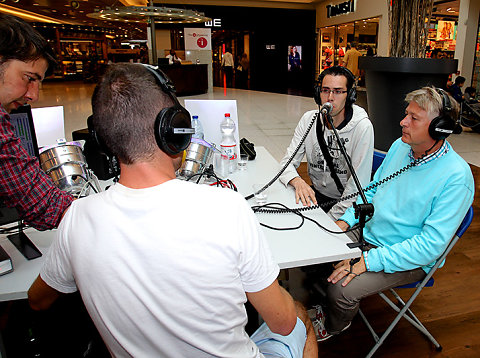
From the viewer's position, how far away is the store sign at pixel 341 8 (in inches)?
482

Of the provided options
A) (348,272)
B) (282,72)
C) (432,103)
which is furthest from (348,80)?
(282,72)

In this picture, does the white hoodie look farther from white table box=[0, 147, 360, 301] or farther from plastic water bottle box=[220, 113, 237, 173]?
white table box=[0, 147, 360, 301]

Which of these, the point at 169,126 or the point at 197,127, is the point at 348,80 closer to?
→ the point at 197,127

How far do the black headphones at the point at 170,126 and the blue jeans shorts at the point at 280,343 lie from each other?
65 cm

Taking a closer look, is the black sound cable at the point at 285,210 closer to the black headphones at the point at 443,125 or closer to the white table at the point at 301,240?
the white table at the point at 301,240

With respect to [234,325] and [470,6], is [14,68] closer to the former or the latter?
[234,325]

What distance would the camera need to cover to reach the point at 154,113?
29.6 inches

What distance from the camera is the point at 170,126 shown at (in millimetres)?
745

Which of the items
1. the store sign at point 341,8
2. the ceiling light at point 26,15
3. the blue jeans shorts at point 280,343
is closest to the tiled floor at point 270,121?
the blue jeans shorts at point 280,343

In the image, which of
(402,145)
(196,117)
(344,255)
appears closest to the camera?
(344,255)

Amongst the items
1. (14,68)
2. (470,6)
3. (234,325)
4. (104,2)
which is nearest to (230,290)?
(234,325)

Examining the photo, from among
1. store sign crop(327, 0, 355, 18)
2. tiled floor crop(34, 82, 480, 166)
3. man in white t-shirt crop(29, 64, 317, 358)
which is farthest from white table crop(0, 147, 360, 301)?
store sign crop(327, 0, 355, 18)

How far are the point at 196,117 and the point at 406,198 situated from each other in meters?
1.27

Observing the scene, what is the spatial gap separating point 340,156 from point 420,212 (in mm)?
711
